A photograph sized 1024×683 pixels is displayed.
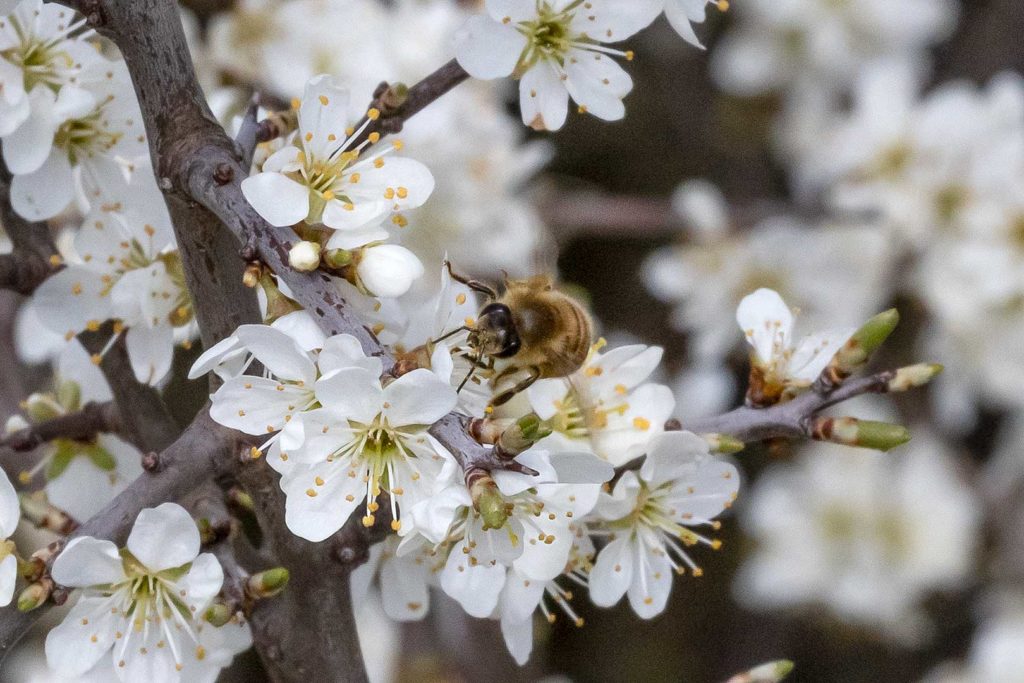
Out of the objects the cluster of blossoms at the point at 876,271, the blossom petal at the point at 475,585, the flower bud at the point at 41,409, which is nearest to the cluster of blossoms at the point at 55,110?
the flower bud at the point at 41,409

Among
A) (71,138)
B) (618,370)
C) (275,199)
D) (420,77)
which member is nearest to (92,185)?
(71,138)

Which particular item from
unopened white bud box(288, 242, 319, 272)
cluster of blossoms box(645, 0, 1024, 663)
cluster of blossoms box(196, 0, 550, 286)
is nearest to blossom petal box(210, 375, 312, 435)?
unopened white bud box(288, 242, 319, 272)

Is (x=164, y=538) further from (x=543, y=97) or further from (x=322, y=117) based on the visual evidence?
(x=543, y=97)

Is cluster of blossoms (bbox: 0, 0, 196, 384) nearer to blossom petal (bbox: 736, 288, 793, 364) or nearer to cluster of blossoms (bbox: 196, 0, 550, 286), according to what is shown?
blossom petal (bbox: 736, 288, 793, 364)

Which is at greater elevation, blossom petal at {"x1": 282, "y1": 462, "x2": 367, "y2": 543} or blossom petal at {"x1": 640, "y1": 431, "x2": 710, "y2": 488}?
blossom petal at {"x1": 282, "y1": 462, "x2": 367, "y2": 543}

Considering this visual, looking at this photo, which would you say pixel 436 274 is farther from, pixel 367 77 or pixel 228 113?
pixel 228 113
